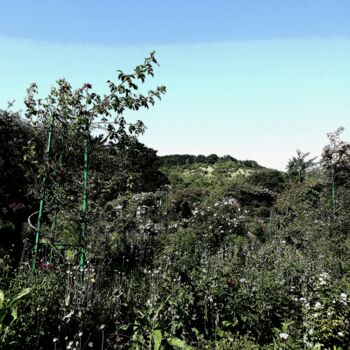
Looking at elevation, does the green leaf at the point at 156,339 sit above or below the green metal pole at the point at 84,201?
below

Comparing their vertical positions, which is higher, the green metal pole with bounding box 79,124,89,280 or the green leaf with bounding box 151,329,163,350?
the green metal pole with bounding box 79,124,89,280

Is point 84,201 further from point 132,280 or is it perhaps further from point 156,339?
point 156,339

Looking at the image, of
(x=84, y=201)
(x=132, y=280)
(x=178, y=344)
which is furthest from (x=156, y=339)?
(x=84, y=201)

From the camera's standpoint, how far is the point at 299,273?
5789 millimetres

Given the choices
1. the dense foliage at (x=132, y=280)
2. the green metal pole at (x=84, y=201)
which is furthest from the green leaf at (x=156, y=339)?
the green metal pole at (x=84, y=201)

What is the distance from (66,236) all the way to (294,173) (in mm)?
15956

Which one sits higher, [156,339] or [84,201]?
[84,201]

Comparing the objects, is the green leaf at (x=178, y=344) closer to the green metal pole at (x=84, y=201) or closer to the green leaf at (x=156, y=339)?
the green leaf at (x=156, y=339)

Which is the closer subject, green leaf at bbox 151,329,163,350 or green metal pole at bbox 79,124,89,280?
green leaf at bbox 151,329,163,350

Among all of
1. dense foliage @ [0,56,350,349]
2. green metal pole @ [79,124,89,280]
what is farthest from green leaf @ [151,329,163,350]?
green metal pole @ [79,124,89,280]

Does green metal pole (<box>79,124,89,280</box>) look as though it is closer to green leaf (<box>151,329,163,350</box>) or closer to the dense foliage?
the dense foliage

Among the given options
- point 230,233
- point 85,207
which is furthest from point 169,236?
point 85,207

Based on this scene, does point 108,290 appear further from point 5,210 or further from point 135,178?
point 5,210

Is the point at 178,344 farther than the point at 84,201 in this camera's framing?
No
